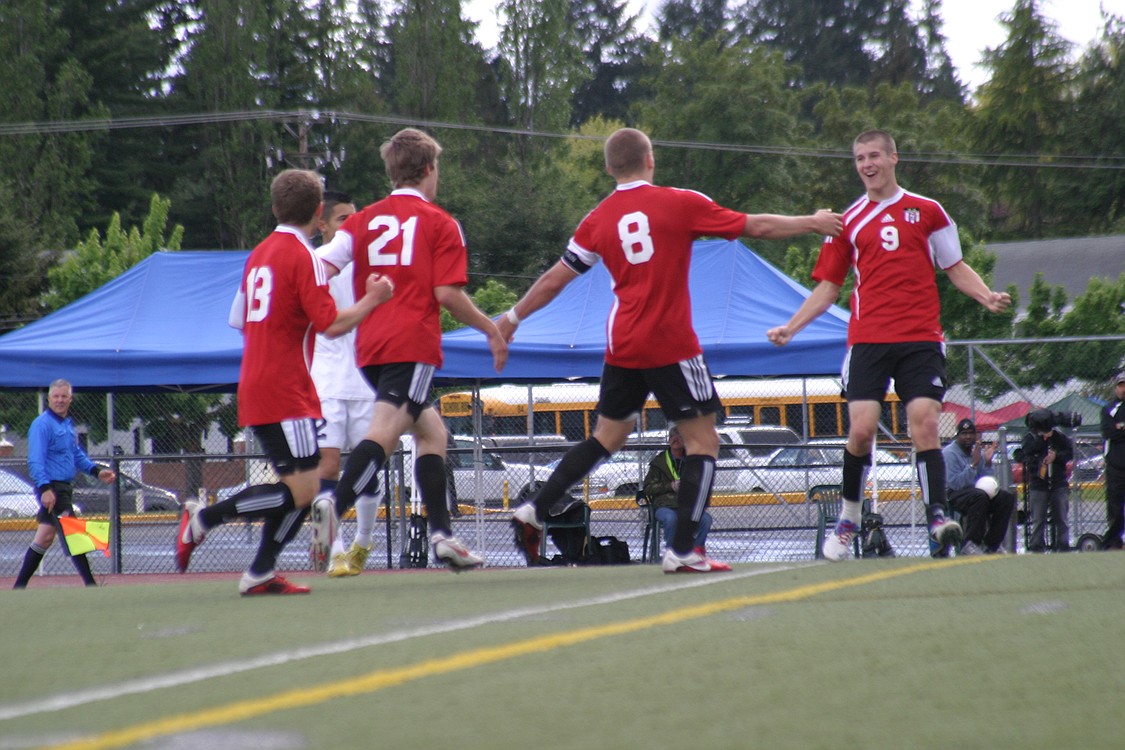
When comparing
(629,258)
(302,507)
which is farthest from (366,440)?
(629,258)

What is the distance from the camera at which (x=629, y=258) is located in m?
5.89

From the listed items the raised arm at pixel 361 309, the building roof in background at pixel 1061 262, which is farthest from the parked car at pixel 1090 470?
the building roof in background at pixel 1061 262

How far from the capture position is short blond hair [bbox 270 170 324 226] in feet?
18.7

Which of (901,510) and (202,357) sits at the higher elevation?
(202,357)

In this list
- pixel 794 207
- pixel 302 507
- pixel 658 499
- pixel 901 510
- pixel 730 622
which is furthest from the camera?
pixel 794 207

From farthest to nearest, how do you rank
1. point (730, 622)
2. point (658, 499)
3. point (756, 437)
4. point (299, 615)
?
point (756, 437) → point (658, 499) → point (299, 615) → point (730, 622)

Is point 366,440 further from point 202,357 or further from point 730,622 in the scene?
point 202,357

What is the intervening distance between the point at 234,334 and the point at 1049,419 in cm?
715

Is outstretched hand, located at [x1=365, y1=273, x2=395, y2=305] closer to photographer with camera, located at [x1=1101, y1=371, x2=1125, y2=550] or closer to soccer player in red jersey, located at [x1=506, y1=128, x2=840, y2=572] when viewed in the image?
soccer player in red jersey, located at [x1=506, y1=128, x2=840, y2=572]

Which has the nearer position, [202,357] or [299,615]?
[299,615]

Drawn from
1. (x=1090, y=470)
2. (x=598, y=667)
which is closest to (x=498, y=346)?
(x=598, y=667)

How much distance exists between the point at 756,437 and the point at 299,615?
21058 millimetres

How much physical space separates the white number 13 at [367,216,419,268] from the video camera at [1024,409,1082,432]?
26.2 ft

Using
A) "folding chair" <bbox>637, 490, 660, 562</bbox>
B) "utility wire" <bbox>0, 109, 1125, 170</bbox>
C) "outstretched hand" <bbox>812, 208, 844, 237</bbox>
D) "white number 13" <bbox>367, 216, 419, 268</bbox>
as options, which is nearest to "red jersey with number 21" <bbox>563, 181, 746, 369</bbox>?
"outstretched hand" <bbox>812, 208, 844, 237</bbox>
